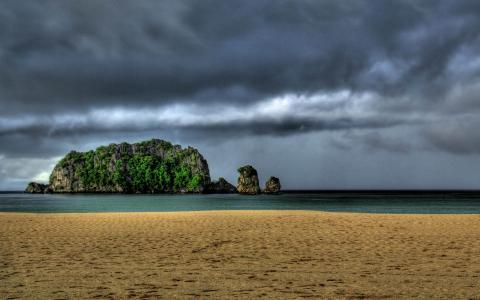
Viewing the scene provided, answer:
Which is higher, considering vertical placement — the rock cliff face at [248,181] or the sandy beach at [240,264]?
the rock cliff face at [248,181]

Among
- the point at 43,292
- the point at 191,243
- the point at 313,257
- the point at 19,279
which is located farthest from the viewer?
the point at 191,243

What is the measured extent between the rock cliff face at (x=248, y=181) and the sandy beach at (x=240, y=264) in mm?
170634

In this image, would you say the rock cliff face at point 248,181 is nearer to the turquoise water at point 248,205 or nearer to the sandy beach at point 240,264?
the turquoise water at point 248,205

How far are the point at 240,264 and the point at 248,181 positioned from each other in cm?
18141

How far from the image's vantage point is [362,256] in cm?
1381

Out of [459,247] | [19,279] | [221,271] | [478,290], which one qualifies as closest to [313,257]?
[221,271]

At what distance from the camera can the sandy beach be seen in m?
8.78

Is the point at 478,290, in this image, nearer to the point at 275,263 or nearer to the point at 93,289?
the point at 275,263

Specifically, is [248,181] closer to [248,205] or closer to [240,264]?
[248,205]

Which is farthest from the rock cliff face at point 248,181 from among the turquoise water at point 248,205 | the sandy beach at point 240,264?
the sandy beach at point 240,264

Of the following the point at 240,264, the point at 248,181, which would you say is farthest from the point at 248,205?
the point at 248,181

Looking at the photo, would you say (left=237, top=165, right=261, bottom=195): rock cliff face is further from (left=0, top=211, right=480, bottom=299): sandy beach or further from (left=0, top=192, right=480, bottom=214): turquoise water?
(left=0, top=211, right=480, bottom=299): sandy beach

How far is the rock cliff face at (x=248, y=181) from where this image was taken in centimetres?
19125

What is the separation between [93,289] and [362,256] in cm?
910
